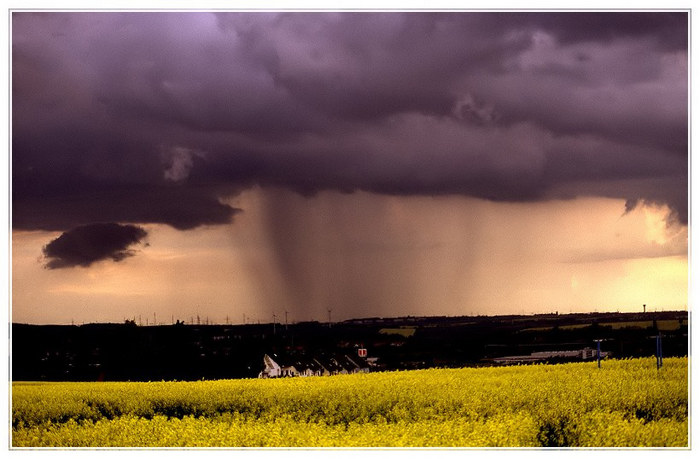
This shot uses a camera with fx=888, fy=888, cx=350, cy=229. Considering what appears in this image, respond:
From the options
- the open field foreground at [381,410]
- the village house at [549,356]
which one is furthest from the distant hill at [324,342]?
the open field foreground at [381,410]

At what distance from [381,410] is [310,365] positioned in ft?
4.27

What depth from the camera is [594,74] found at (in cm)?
777

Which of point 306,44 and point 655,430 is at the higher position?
point 306,44

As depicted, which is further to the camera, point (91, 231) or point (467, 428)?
point (91, 231)

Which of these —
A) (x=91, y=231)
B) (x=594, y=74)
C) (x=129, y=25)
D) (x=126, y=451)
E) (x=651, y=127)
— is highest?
(x=129, y=25)

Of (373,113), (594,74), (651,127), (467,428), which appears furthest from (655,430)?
(373,113)

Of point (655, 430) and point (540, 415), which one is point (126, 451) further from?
point (655, 430)

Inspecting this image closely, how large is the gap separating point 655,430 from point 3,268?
557 centimetres

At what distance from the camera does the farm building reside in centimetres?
902

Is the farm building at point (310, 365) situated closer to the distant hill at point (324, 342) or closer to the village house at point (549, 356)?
the distant hill at point (324, 342)

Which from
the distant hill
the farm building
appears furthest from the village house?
the farm building

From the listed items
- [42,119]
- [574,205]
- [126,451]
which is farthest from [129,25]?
[574,205]

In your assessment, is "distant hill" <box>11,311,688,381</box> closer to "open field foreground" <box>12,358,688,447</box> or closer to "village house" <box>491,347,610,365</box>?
"village house" <box>491,347,610,365</box>

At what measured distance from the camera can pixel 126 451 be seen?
7469 mm
